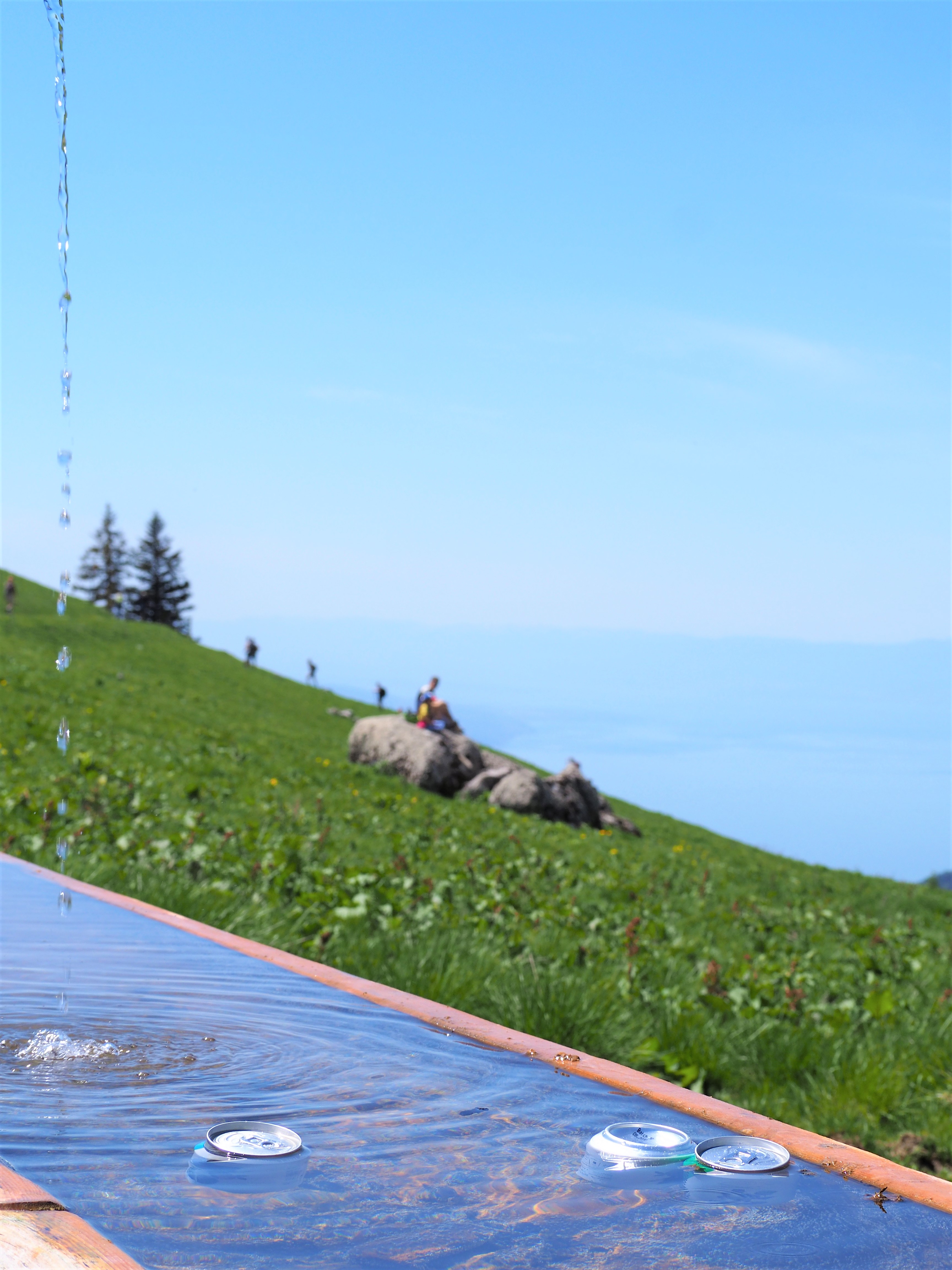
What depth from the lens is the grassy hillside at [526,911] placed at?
604cm

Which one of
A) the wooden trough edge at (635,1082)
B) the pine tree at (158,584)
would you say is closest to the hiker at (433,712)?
the wooden trough edge at (635,1082)

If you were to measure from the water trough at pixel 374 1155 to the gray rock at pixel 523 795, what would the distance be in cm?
1855

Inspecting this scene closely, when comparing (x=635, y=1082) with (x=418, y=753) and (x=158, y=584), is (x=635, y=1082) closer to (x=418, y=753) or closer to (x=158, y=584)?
(x=418, y=753)

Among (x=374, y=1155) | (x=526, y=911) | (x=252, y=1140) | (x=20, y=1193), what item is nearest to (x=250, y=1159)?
(x=252, y=1140)

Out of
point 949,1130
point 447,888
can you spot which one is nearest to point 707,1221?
point 949,1130

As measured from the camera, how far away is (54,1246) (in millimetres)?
1863

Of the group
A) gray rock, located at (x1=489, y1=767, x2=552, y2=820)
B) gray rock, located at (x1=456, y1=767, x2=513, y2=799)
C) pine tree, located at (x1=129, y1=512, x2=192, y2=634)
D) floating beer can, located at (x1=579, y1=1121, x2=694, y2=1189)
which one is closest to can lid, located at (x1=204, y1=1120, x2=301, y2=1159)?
floating beer can, located at (x1=579, y1=1121, x2=694, y2=1189)

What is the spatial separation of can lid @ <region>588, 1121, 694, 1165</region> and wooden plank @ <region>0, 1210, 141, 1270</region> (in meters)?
1.15

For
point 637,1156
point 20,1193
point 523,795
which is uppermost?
point 523,795

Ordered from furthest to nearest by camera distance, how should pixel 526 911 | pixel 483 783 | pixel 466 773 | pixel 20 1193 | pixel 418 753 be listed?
pixel 466 773 → pixel 483 783 → pixel 418 753 → pixel 526 911 → pixel 20 1193

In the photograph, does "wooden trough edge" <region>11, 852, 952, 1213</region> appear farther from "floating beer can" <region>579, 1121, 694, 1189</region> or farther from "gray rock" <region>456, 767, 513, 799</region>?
"gray rock" <region>456, 767, 513, 799</region>

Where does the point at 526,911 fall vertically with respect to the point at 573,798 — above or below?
below

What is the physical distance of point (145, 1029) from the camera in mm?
3609

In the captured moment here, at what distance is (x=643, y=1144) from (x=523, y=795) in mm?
20110
